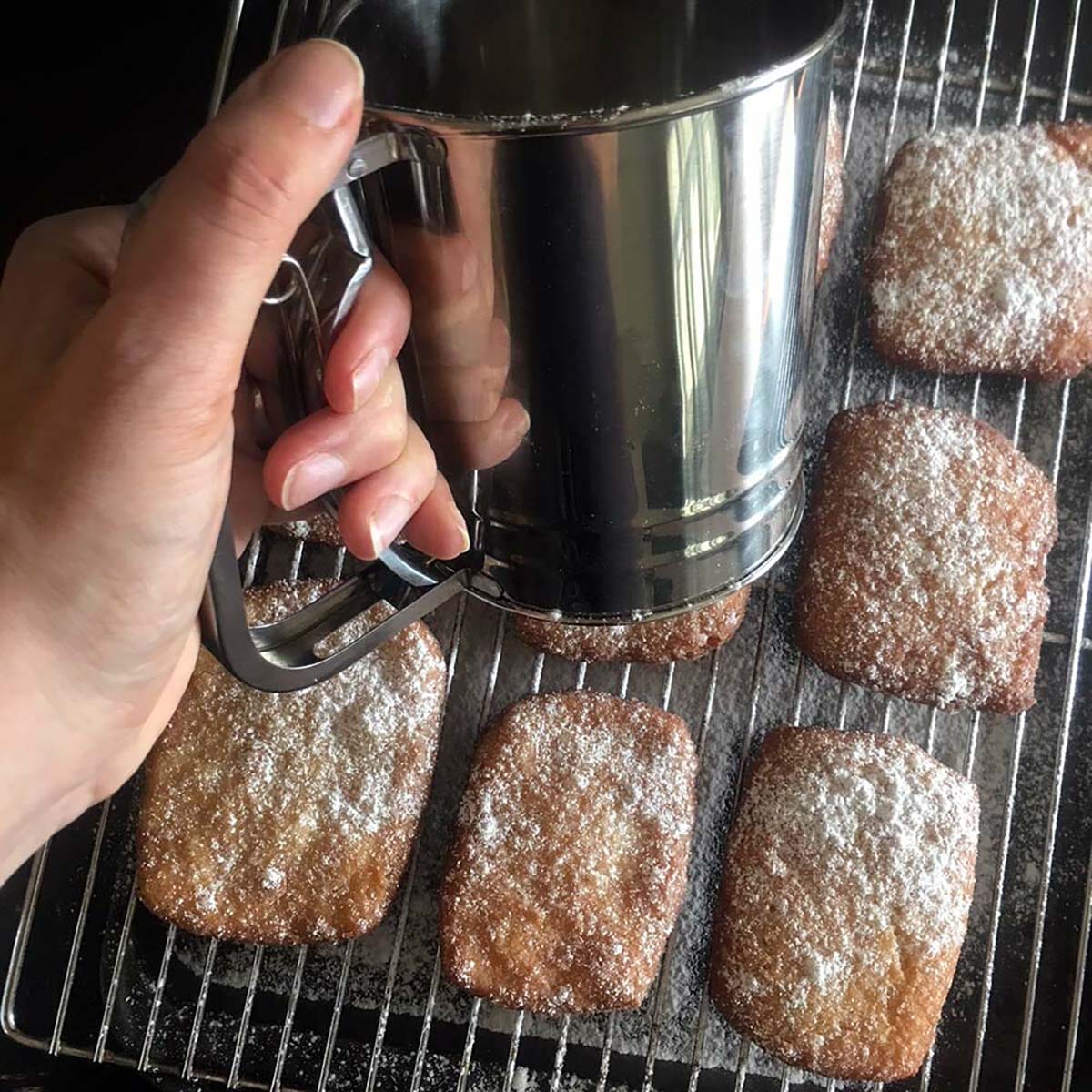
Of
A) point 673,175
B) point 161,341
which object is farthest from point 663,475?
point 161,341

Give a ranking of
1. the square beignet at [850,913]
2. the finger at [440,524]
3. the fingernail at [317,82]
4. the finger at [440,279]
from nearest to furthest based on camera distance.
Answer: the fingernail at [317,82] → the finger at [440,279] → the finger at [440,524] → the square beignet at [850,913]

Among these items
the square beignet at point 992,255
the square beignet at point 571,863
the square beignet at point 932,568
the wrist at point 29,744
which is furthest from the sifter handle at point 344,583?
the square beignet at point 992,255

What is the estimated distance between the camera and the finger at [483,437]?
0.80 meters

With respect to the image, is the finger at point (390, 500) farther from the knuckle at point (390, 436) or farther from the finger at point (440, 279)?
the finger at point (440, 279)

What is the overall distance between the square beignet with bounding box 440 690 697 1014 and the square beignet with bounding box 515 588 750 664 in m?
0.07

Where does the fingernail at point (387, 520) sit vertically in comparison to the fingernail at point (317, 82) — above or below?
below

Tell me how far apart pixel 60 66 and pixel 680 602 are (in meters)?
1.02

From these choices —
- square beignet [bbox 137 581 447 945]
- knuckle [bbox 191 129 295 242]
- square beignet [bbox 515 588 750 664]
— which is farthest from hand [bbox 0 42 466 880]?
square beignet [bbox 515 588 750 664]

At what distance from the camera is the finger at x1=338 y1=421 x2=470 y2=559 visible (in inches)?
34.6

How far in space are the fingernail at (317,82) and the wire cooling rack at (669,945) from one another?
75cm

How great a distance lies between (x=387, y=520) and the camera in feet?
2.90

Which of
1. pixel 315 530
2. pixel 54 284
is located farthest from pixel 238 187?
pixel 315 530

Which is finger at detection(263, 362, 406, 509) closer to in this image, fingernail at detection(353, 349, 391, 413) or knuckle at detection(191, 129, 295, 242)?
fingernail at detection(353, 349, 391, 413)

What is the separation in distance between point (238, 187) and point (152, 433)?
0.17 meters
